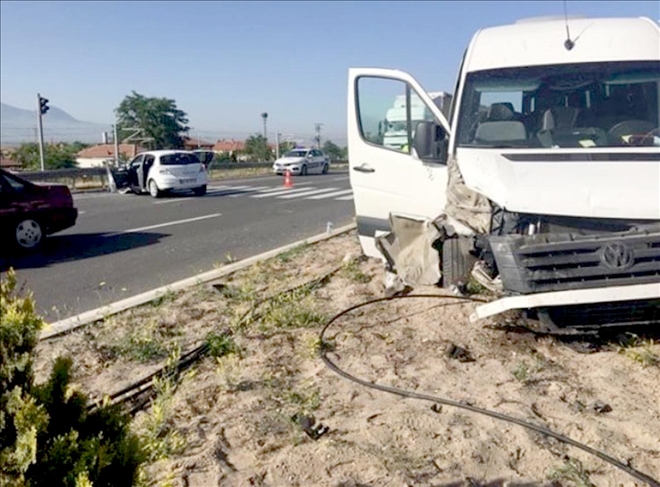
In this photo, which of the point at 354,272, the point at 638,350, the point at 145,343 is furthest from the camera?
the point at 354,272

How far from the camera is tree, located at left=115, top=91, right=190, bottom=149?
6353cm

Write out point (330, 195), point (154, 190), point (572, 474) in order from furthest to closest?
point (330, 195)
point (154, 190)
point (572, 474)

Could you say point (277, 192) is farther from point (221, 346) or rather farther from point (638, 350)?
point (638, 350)

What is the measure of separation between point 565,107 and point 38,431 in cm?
469

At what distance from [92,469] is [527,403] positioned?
262cm

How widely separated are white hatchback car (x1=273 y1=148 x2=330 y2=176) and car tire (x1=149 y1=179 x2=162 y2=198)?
1429 centimetres

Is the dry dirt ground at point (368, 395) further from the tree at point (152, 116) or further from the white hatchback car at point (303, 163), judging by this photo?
the tree at point (152, 116)

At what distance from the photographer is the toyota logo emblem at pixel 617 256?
3.58 meters

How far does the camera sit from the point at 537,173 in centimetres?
416

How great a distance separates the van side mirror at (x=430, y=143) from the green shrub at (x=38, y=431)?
4031 mm

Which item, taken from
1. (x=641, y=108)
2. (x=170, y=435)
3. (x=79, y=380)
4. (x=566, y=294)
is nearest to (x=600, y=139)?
(x=641, y=108)

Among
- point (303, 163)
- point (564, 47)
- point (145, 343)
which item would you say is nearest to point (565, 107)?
point (564, 47)

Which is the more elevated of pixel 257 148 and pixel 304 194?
pixel 257 148

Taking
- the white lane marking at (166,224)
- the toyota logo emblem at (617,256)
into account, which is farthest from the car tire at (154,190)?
the toyota logo emblem at (617,256)
